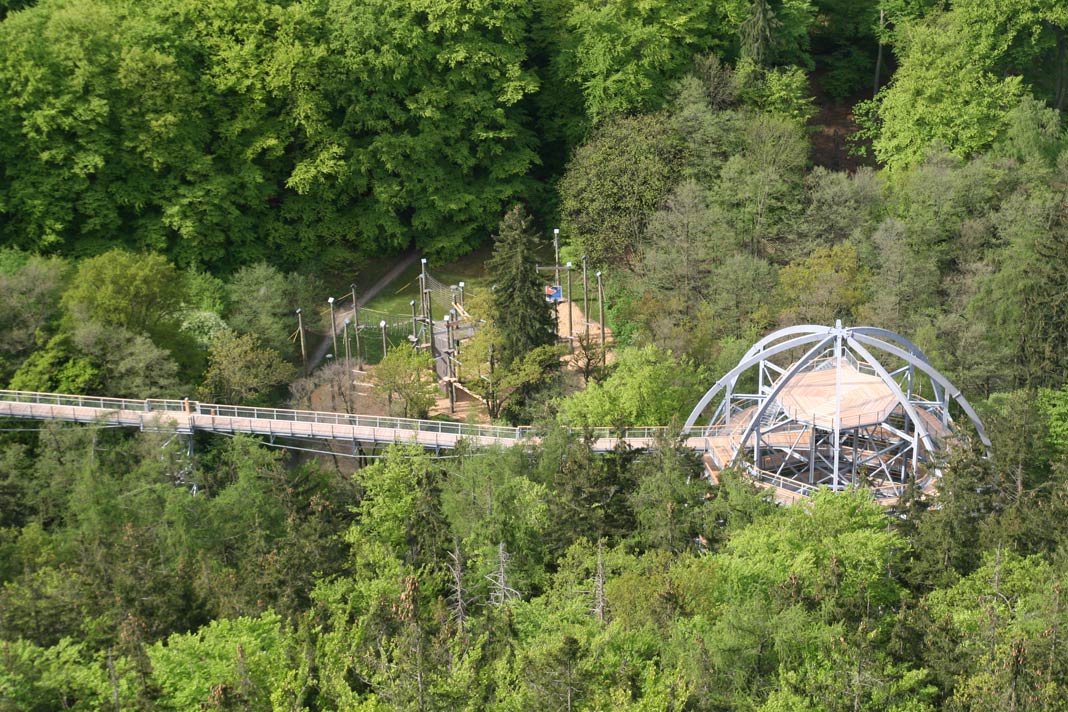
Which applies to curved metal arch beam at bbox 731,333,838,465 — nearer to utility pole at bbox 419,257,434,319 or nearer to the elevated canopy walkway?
the elevated canopy walkway

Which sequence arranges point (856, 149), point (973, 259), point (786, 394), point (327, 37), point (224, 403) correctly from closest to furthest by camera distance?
1. point (786, 394)
2. point (224, 403)
3. point (973, 259)
4. point (327, 37)
5. point (856, 149)

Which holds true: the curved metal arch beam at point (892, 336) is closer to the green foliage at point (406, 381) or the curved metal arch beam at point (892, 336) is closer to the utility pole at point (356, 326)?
the green foliage at point (406, 381)

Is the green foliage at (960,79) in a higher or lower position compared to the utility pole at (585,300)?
higher

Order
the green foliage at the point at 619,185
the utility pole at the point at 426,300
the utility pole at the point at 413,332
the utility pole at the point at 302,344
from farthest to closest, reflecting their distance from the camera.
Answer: the green foliage at the point at 619,185 → the utility pole at the point at 426,300 → the utility pole at the point at 413,332 → the utility pole at the point at 302,344

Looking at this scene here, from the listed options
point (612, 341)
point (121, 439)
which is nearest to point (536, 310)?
point (612, 341)

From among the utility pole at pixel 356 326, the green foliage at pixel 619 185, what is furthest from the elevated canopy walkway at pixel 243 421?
the green foliage at pixel 619 185

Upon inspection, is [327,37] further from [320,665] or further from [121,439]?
[320,665]
